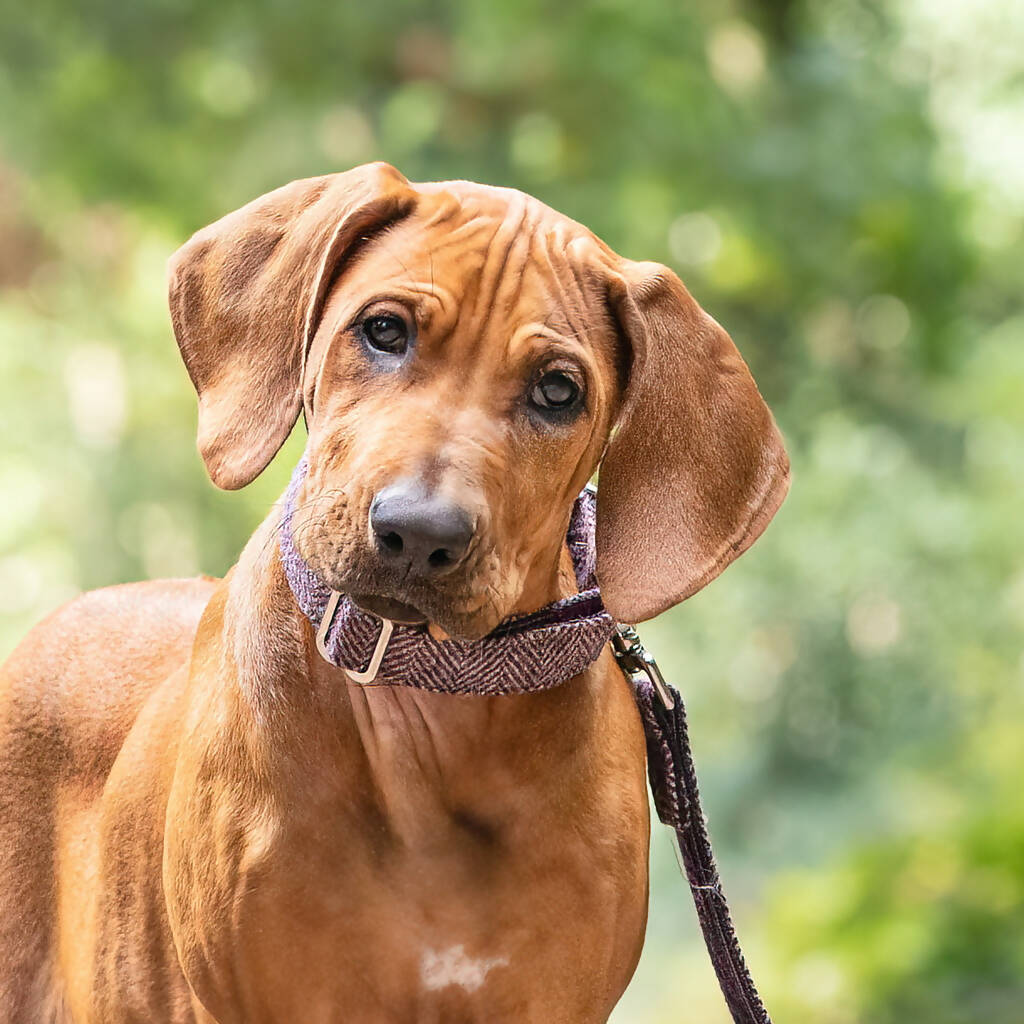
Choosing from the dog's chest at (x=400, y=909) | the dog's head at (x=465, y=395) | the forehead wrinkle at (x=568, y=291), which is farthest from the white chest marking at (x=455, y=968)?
the forehead wrinkle at (x=568, y=291)

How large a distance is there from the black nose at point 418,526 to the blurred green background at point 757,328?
12.8ft

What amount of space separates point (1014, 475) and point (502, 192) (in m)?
5.51

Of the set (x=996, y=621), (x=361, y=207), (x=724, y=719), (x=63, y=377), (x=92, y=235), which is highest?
(x=92, y=235)

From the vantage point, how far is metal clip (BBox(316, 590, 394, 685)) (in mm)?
1854

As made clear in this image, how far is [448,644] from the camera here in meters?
1.90

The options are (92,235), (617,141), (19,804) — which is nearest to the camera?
(19,804)

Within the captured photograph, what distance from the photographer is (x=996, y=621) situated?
23.5 feet

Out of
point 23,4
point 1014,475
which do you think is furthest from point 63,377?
A: point 1014,475

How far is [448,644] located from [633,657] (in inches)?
16.3

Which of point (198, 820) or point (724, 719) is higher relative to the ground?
point (724, 719)

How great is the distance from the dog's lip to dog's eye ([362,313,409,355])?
273 mm

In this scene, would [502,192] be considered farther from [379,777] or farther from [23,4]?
[23,4]

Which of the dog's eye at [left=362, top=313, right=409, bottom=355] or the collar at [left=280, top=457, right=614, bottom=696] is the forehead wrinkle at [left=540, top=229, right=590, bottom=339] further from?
the collar at [left=280, top=457, right=614, bottom=696]

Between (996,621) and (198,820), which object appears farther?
(996,621)
